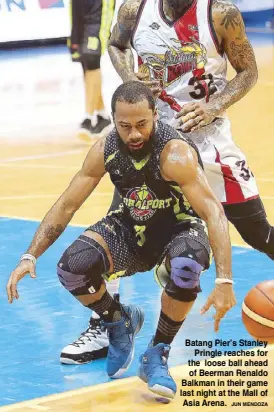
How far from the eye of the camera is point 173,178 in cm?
610

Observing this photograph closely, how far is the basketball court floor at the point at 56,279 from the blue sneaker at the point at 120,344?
2.7 inches

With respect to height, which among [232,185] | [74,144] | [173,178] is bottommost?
[74,144]

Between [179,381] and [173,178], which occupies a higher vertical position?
[173,178]

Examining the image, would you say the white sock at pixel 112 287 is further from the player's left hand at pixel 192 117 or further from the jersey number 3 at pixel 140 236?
the player's left hand at pixel 192 117

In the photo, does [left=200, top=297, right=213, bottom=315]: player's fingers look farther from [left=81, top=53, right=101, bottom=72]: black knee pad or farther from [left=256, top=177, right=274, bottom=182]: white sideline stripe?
[left=81, top=53, right=101, bottom=72]: black knee pad

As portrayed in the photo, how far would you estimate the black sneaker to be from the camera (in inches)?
587

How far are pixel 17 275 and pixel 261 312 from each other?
126cm

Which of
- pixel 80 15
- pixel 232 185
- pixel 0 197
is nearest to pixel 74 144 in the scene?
pixel 80 15

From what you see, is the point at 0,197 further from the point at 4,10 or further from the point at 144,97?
the point at 4,10

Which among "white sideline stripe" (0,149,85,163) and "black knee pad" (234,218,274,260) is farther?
"white sideline stripe" (0,149,85,163)

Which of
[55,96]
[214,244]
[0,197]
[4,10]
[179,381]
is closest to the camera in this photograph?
[214,244]

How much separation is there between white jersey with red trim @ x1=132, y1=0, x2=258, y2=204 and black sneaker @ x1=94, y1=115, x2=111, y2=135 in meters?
7.61

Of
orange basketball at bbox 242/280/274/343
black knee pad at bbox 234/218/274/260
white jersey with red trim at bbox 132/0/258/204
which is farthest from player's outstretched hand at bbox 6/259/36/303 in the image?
black knee pad at bbox 234/218/274/260

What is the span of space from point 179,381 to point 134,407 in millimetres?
458
